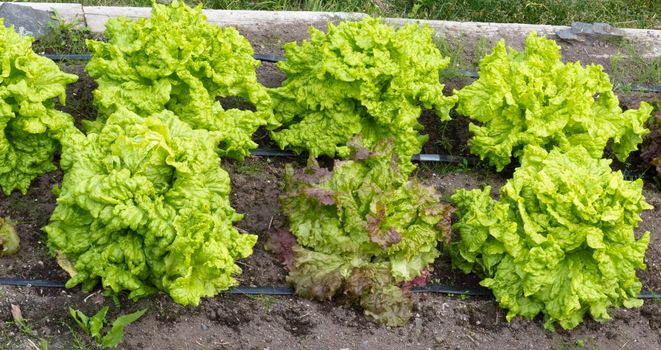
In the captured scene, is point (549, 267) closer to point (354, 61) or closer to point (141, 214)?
point (354, 61)

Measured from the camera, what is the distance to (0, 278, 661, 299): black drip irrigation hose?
441cm

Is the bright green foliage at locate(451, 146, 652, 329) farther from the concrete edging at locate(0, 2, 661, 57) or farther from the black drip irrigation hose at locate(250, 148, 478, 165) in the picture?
the concrete edging at locate(0, 2, 661, 57)

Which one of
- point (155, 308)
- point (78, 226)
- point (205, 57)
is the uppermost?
point (205, 57)

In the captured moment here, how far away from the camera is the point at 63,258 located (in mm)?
4426

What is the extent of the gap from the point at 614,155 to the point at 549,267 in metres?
1.59

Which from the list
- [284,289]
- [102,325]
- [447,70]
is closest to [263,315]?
[284,289]

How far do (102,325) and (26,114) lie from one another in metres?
1.14

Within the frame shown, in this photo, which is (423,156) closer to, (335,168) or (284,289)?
(335,168)

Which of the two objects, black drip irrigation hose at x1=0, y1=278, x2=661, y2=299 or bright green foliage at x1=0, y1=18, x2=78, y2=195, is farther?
bright green foliage at x1=0, y1=18, x2=78, y2=195

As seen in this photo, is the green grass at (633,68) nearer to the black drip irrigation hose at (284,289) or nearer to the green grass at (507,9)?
the green grass at (507,9)

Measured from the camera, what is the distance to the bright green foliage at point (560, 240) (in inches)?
178

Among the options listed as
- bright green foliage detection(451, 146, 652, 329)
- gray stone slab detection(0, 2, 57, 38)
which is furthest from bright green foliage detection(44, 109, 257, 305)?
gray stone slab detection(0, 2, 57, 38)

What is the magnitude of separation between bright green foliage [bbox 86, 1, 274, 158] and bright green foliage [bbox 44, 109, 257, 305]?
1.74ft

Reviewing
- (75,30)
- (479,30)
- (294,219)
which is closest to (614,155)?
(479,30)
